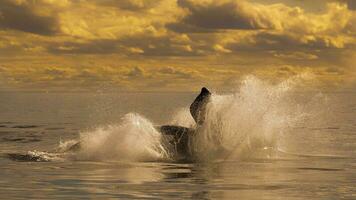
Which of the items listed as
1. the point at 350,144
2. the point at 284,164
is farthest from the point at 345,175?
the point at 350,144

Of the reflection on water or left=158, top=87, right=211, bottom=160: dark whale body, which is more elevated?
left=158, top=87, right=211, bottom=160: dark whale body

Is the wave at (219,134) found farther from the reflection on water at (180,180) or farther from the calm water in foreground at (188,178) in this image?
the reflection on water at (180,180)

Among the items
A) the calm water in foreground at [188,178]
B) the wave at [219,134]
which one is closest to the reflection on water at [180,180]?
the calm water in foreground at [188,178]

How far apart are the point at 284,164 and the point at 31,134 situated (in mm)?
21822

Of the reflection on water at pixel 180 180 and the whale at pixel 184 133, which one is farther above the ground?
the whale at pixel 184 133

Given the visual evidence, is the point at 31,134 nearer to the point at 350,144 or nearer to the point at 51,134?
the point at 51,134

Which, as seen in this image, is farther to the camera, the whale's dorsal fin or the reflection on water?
the whale's dorsal fin

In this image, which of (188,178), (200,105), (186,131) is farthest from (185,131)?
(188,178)

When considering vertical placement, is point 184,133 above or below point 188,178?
above

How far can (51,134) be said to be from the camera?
46.2 metres

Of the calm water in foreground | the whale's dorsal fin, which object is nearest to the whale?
the whale's dorsal fin

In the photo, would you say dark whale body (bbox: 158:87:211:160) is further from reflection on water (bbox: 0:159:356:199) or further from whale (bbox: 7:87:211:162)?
reflection on water (bbox: 0:159:356:199)

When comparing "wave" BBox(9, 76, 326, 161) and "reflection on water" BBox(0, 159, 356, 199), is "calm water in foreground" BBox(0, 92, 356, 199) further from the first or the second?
"wave" BBox(9, 76, 326, 161)

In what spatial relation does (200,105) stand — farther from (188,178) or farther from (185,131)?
(188,178)
